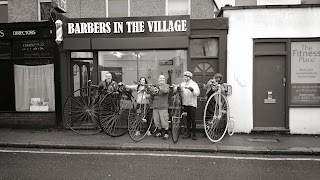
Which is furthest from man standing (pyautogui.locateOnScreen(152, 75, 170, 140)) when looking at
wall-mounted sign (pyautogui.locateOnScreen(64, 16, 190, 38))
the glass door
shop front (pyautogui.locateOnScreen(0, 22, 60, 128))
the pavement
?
shop front (pyautogui.locateOnScreen(0, 22, 60, 128))

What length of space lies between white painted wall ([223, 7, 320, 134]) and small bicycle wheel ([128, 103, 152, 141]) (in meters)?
2.86

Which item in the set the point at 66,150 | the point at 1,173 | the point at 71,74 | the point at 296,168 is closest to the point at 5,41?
the point at 71,74

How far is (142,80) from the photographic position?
8508 millimetres

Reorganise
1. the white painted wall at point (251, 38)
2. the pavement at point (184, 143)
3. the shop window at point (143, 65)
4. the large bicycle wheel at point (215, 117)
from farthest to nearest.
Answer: the shop window at point (143, 65) < the white painted wall at point (251, 38) < the large bicycle wheel at point (215, 117) < the pavement at point (184, 143)

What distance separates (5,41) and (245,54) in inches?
326

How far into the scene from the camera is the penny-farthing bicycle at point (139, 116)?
805cm

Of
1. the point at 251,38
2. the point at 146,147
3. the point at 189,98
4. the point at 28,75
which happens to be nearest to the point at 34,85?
the point at 28,75

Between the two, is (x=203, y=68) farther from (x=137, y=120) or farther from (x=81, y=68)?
(x=81, y=68)

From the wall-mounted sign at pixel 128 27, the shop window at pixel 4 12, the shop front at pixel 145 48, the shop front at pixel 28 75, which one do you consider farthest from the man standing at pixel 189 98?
the shop window at pixel 4 12

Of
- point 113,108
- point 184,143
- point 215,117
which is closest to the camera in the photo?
point 184,143

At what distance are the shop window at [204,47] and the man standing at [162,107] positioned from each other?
6.06ft

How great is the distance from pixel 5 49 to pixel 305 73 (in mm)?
10246

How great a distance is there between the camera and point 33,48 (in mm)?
9953

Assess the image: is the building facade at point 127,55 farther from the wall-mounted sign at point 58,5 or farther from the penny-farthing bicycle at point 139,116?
the penny-farthing bicycle at point 139,116
